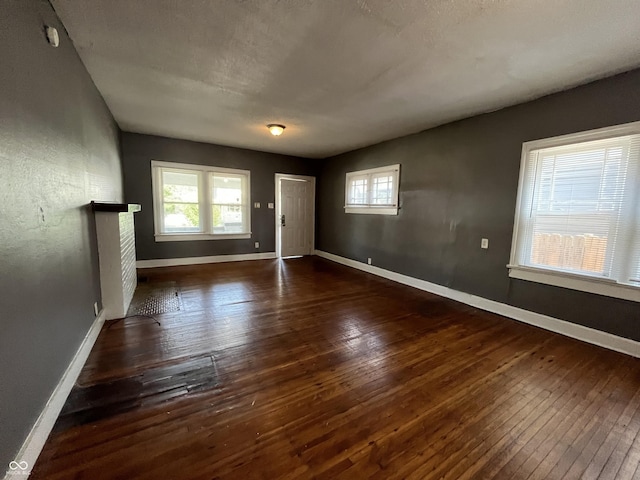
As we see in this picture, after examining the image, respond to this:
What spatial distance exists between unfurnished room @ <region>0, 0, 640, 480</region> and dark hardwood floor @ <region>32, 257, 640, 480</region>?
0.05 ft

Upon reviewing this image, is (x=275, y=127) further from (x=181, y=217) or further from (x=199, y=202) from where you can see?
(x=181, y=217)

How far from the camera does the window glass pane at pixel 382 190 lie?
5008mm

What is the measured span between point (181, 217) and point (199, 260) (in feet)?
3.22

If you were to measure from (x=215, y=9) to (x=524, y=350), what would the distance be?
12.2ft

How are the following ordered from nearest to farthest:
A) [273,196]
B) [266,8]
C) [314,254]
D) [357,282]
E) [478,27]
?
[266,8]
[478,27]
[357,282]
[273,196]
[314,254]

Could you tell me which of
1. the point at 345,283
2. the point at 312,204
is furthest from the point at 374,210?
the point at 312,204

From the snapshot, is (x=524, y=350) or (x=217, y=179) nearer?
(x=524, y=350)

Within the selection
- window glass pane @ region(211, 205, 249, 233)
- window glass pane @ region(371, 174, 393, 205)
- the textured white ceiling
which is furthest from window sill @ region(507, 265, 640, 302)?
window glass pane @ region(211, 205, 249, 233)

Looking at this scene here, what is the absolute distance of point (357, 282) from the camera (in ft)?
15.5

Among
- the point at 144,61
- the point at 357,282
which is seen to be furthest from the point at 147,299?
the point at 357,282

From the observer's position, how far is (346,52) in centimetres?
221

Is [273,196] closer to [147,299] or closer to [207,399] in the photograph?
[147,299]

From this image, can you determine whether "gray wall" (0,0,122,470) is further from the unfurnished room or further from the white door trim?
the white door trim

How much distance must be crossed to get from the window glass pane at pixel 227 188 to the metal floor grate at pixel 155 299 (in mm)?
2295
